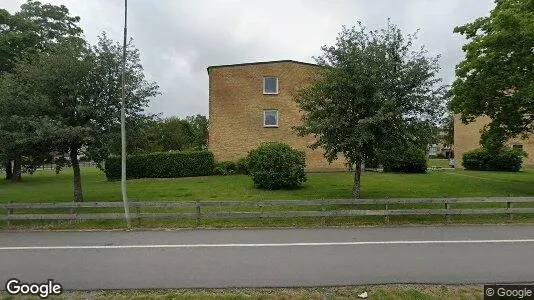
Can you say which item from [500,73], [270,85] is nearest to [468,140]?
[270,85]

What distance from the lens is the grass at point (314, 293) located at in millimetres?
5695

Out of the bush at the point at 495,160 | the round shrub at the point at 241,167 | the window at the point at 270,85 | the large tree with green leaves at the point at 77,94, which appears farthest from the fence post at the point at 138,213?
the bush at the point at 495,160

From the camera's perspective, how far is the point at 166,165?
2583 cm

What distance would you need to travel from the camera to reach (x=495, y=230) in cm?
1080

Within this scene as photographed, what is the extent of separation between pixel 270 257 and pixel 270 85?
72.4 ft

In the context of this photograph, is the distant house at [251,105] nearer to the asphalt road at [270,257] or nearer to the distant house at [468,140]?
the asphalt road at [270,257]

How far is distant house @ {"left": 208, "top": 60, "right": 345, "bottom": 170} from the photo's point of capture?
28.5 metres

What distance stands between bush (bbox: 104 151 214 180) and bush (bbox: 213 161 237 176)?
2.23 feet

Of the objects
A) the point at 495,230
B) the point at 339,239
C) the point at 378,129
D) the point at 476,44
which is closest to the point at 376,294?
the point at 339,239

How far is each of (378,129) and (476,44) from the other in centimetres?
789

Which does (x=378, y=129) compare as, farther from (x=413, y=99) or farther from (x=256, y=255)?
A: (x=256, y=255)

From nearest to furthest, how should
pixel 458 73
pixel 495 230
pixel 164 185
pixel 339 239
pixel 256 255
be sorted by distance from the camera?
pixel 256 255, pixel 339 239, pixel 495 230, pixel 458 73, pixel 164 185

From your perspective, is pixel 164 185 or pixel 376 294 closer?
pixel 376 294

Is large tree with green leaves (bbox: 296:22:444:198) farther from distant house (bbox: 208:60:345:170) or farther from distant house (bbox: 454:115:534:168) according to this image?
distant house (bbox: 454:115:534:168)
